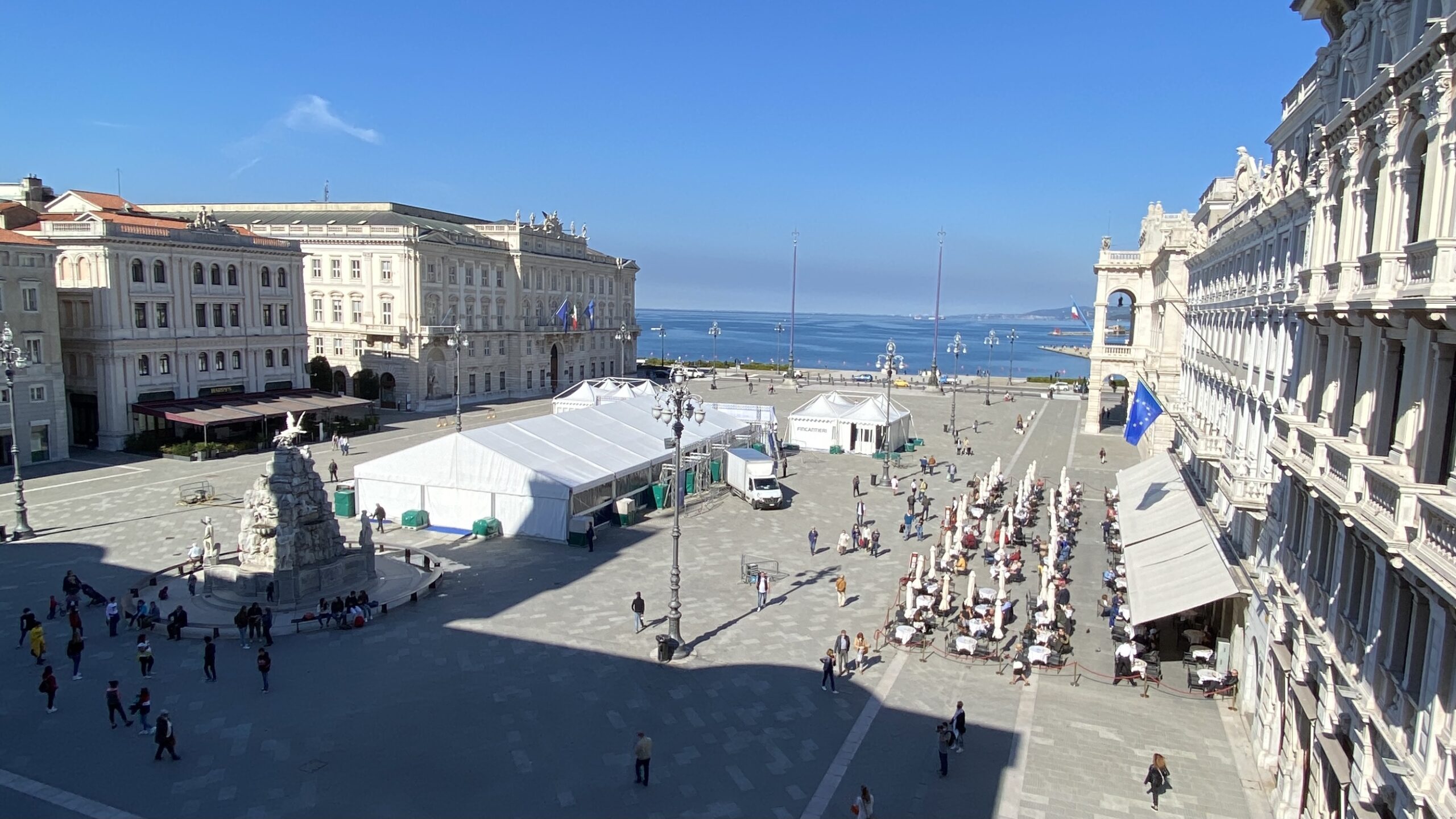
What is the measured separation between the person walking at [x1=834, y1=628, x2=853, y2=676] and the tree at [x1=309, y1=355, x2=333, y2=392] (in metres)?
54.5

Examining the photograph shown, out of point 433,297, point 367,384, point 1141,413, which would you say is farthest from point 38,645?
point 433,297

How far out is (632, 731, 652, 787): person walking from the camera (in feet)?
50.6

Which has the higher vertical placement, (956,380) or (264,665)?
(956,380)

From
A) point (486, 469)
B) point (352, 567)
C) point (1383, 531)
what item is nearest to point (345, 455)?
point (486, 469)

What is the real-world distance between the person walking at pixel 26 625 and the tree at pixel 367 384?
46.8 metres

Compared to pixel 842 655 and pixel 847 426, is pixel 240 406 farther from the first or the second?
pixel 842 655

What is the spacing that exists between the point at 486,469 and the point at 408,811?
61.8 ft

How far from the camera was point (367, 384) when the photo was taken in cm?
6688

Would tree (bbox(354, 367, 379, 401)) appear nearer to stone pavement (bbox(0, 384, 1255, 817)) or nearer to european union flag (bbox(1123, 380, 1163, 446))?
stone pavement (bbox(0, 384, 1255, 817))

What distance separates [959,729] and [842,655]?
415cm

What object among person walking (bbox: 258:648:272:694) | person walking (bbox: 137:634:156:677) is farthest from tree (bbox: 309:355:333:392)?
person walking (bbox: 258:648:272:694)

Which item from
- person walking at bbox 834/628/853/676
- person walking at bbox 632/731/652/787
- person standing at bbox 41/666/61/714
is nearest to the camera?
person walking at bbox 632/731/652/787

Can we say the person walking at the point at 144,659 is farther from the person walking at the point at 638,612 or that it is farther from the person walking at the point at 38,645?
the person walking at the point at 638,612

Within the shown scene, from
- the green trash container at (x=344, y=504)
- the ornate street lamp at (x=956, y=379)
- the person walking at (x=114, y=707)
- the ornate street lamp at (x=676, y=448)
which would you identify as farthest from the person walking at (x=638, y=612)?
the ornate street lamp at (x=956, y=379)
